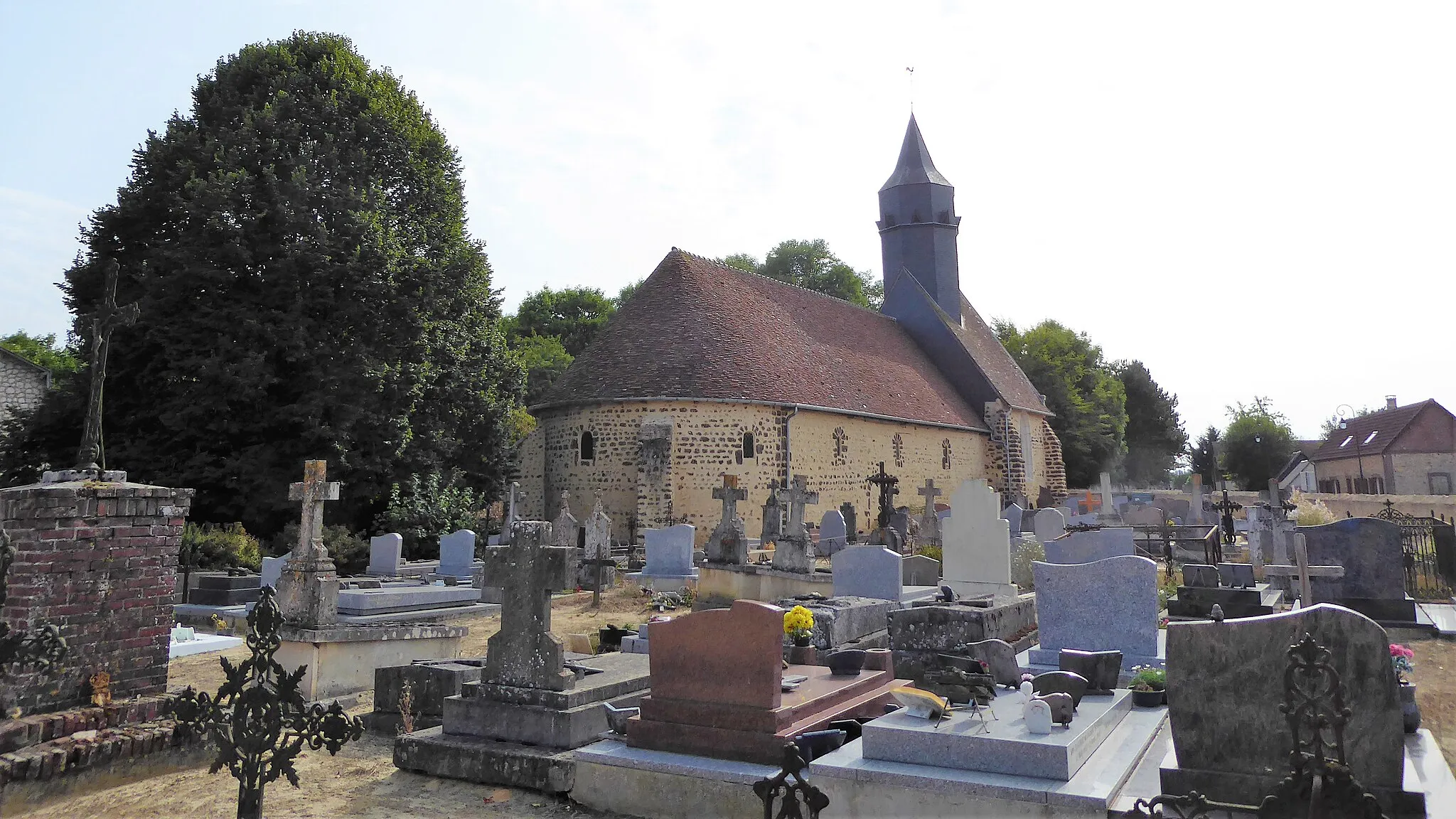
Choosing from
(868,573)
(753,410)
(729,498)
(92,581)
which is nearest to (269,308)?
(729,498)

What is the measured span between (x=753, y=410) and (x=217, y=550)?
12018 millimetres

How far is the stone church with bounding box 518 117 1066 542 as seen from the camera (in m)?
21.1

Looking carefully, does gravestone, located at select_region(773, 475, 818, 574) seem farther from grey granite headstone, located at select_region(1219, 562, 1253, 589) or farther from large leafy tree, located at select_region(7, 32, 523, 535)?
large leafy tree, located at select_region(7, 32, 523, 535)

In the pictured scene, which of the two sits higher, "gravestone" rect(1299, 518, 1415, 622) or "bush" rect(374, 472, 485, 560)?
"bush" rect(374, 472, 485, 560)

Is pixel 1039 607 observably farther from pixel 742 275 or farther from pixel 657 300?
pixel 742 275

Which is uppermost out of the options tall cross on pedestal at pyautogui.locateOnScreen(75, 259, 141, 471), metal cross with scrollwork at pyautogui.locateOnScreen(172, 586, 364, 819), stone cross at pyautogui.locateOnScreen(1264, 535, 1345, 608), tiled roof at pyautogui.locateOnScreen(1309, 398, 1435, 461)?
tiled roof at pyautogui.locateOnScreen(1309, 398, 1435, 461)

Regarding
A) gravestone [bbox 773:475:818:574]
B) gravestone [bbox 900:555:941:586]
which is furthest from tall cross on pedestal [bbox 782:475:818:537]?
gravestone [bbox 900:555:941:586]

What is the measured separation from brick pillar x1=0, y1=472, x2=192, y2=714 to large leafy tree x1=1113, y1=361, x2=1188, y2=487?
57857mm

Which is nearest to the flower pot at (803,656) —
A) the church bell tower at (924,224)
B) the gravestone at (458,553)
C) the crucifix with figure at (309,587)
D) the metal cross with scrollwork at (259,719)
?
the metal cross with scrollwork at (259,719)

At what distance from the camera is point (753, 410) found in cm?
2158

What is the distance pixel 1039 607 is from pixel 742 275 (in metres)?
20.8

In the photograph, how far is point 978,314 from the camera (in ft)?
123

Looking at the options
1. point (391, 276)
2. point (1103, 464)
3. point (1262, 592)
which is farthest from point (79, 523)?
point (1103, 464)

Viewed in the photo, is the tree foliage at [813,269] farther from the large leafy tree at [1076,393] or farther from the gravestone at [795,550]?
the gravestone at [795,550]
